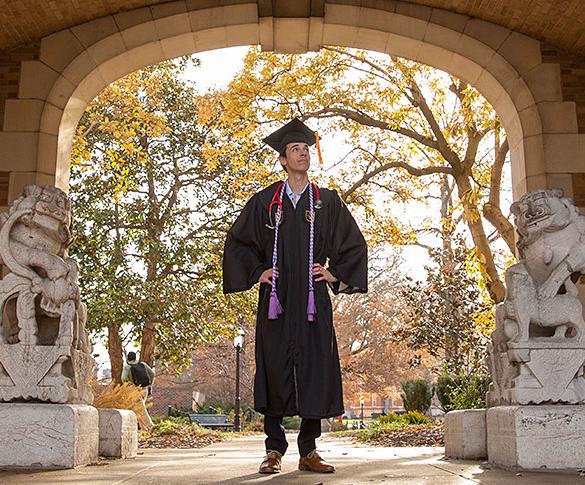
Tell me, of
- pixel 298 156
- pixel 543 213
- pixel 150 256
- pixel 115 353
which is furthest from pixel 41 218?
pixel 115 353

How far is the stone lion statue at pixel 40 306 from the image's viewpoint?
4543mm

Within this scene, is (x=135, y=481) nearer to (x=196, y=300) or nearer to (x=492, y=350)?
(x=492, y=350)

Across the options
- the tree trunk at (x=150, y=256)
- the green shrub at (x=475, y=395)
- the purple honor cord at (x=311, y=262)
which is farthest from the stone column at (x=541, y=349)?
the tree trunk at (x=150, y=256)

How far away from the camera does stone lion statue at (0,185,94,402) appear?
4.54 m

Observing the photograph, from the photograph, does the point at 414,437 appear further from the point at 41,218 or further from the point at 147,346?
the point at 147,346

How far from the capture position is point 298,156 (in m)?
4.50

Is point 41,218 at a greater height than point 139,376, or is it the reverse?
point 41,218

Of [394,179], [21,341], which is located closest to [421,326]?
[394,179]

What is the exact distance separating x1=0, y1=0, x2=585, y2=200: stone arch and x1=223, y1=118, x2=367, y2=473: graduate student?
2.89 metres

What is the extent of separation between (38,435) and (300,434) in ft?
5.05

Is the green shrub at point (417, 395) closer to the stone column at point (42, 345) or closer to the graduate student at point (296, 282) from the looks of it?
the stone column at point (42, 345)

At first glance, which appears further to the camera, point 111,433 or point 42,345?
point 111,433

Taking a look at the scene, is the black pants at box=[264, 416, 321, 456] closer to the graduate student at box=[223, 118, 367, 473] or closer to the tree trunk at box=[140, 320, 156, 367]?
the graduate student at box=[223, 118, 367, 473]

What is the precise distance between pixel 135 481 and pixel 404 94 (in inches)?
338
